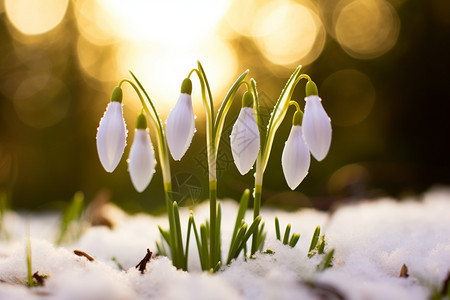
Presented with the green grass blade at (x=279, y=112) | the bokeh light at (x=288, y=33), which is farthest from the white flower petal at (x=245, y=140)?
the bokeh light at (x=288, y=33)

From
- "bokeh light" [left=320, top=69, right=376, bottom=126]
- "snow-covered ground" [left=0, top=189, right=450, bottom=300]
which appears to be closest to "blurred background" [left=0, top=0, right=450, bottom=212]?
"bokeh light" [left=320, top=69, right=376, bottom=126]

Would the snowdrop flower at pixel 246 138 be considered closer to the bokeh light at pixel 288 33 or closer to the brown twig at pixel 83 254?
the brown twig at pixel 83 254

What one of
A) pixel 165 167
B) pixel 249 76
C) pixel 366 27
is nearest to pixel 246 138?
pixel 165 167

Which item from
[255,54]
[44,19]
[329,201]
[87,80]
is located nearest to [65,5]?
[44,19]

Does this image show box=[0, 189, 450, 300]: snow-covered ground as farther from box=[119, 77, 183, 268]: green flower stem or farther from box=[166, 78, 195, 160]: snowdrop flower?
box=[166, 78, 195, 160]: snowdrop flower

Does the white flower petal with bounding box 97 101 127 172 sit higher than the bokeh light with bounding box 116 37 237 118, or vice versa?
the bokeh light with bounding box 116 37 237 118

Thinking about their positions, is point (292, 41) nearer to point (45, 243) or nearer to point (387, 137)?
point (387, 137)
